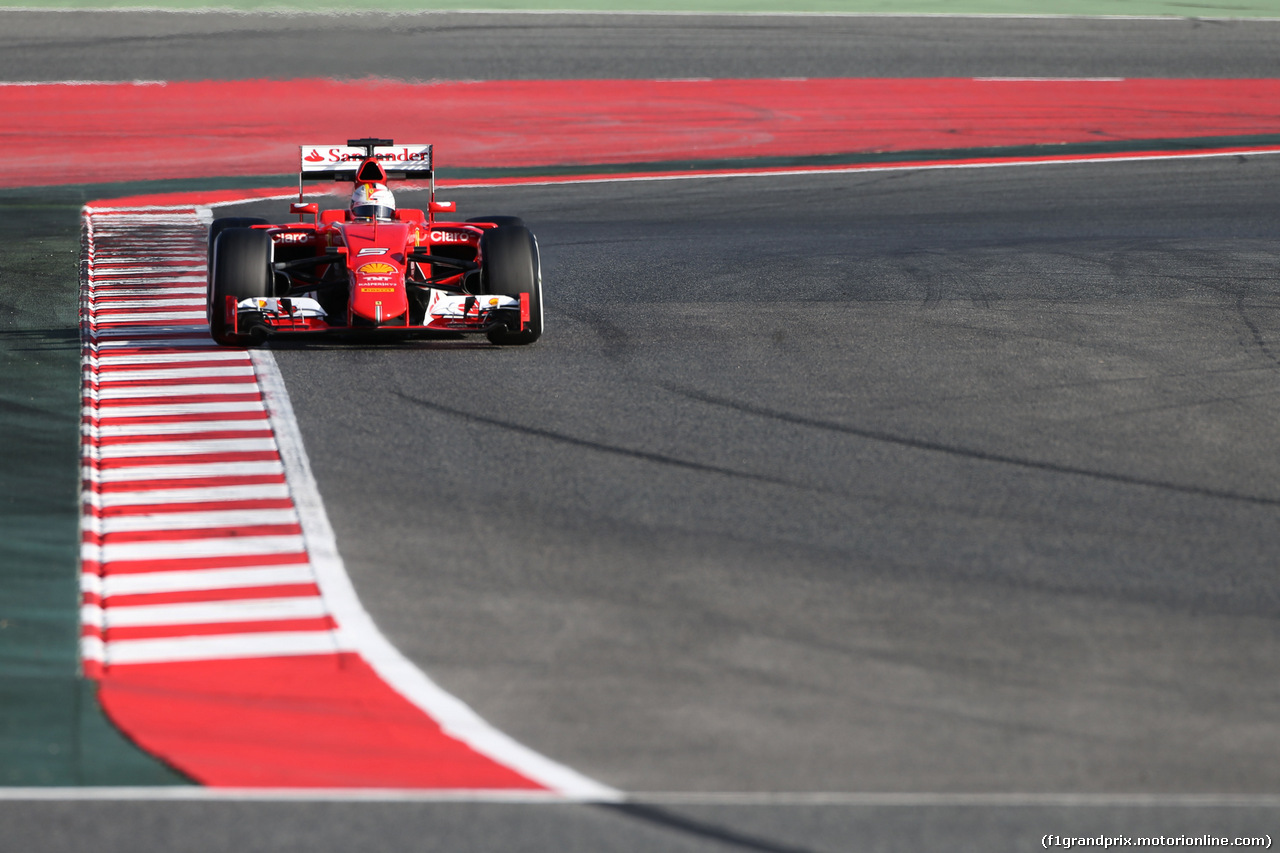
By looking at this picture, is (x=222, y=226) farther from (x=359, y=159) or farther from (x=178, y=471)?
(x=178, y=471)

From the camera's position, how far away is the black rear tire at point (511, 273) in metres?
11.7

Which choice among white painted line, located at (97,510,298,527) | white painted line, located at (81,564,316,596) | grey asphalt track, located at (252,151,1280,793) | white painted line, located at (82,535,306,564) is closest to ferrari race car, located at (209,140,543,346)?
grey asphalt track, located at (252,151,1280,793)

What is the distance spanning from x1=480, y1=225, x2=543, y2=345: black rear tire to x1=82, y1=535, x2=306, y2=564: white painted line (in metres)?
4.07

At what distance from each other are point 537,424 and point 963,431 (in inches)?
101

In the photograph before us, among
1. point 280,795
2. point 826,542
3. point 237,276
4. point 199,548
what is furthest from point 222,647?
point 237,276

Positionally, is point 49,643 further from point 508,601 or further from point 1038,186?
point 1038,186

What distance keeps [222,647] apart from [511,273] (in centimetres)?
547

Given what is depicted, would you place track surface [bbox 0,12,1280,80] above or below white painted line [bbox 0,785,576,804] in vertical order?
above

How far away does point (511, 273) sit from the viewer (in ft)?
38.5

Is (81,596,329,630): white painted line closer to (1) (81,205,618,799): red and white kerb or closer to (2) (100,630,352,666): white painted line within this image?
(1) (81,205,618,799): red and white kerb

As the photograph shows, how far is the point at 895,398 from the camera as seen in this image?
1050cm

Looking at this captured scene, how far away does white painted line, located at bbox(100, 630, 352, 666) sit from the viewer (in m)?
6.60

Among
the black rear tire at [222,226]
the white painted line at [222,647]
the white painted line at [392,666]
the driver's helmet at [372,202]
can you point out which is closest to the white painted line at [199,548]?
the white painted line at [392,666]

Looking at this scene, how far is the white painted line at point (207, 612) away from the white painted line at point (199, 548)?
59 cm
